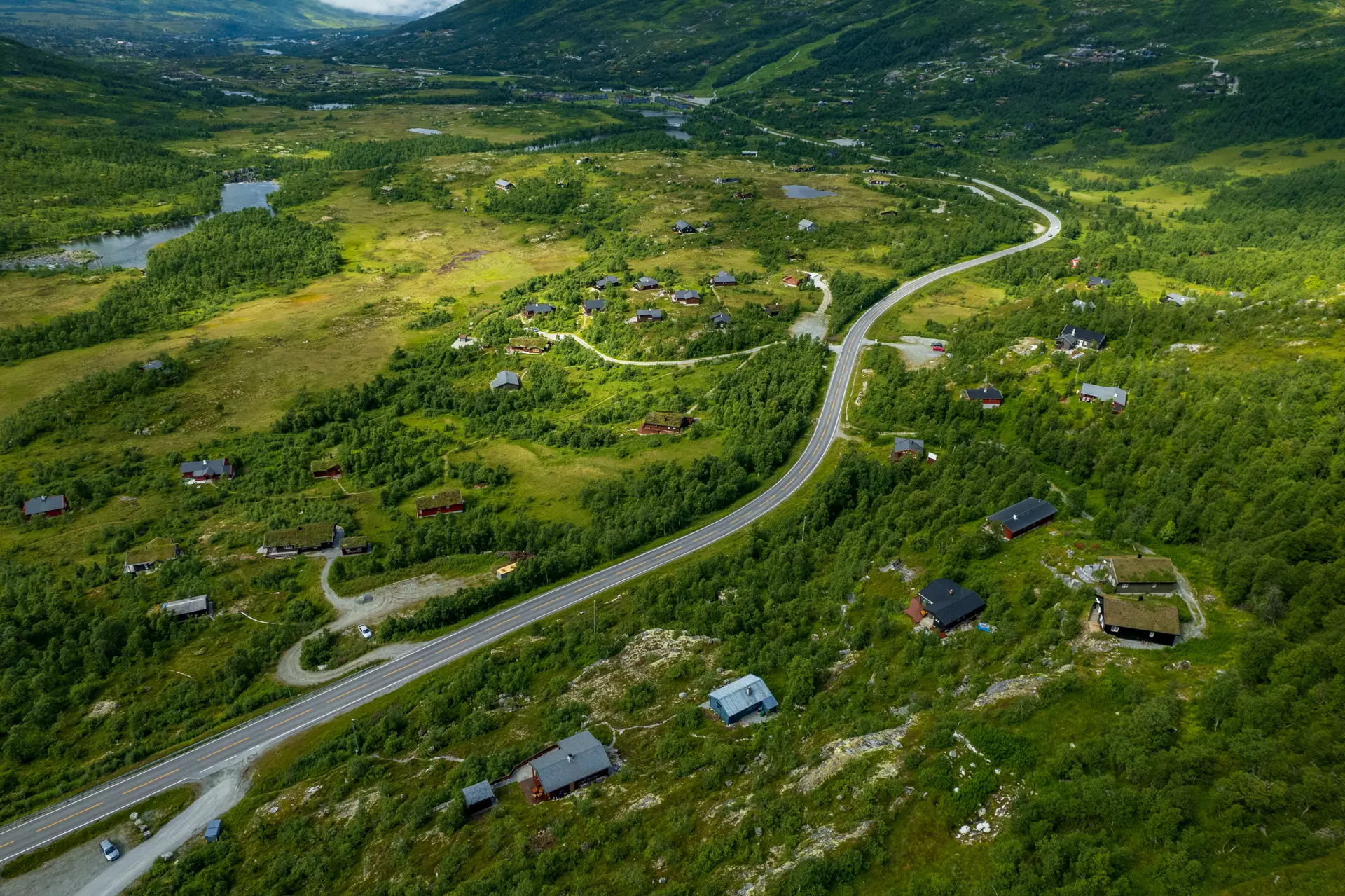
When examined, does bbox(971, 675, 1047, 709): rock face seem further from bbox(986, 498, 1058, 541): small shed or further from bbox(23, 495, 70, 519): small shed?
bbox(23, 495, 70, 519): small shed

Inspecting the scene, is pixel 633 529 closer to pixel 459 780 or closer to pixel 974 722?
pixel 459 780

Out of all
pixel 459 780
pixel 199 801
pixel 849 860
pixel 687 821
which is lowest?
pixel 199 801

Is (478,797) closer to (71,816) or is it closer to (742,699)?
(742,699)

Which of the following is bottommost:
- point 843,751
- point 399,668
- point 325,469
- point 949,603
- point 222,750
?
point 222,750

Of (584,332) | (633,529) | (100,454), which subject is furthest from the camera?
(584,332)

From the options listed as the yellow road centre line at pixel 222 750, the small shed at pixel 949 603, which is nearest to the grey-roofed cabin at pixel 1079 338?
the small shed at pixel 949 603

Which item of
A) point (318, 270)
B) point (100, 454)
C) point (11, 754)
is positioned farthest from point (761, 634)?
point (318, 270)

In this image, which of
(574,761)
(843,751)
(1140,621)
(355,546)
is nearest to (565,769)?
(574,761)
